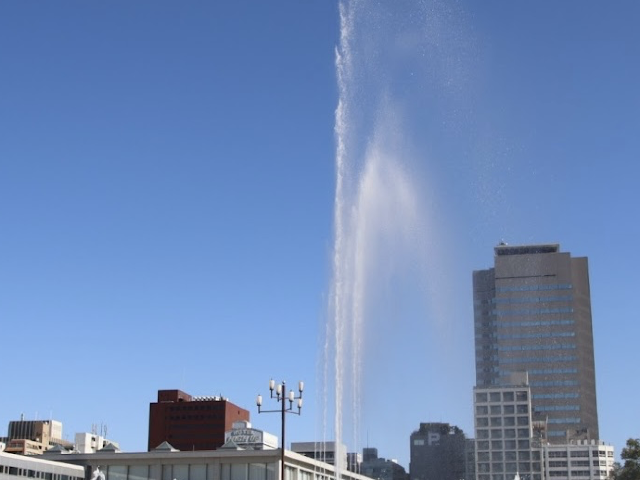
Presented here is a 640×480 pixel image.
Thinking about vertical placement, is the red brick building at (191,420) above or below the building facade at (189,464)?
above

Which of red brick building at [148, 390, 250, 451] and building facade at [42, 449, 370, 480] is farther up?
red brick building at [148, 390, 250, 451]

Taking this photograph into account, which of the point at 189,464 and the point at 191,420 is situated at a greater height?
the point at 191,420

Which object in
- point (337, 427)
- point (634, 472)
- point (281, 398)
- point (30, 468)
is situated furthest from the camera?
point (634, 472)

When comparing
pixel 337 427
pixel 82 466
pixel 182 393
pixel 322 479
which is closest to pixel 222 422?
pixel 182 393

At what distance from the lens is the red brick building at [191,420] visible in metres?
153

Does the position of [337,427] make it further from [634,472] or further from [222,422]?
[222,422]

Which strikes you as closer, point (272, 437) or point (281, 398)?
point (281, 398)

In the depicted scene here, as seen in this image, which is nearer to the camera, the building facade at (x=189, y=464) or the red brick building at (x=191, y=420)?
the building facade at (x=189, y=464)

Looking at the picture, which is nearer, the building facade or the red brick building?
the building facade

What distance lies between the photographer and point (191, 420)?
15625 centimetres

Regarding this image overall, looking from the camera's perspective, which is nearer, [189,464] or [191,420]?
[189,464]

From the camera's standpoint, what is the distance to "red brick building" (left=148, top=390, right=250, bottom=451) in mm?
153000

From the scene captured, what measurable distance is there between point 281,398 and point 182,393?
107240 mm

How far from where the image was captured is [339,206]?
7338cm
